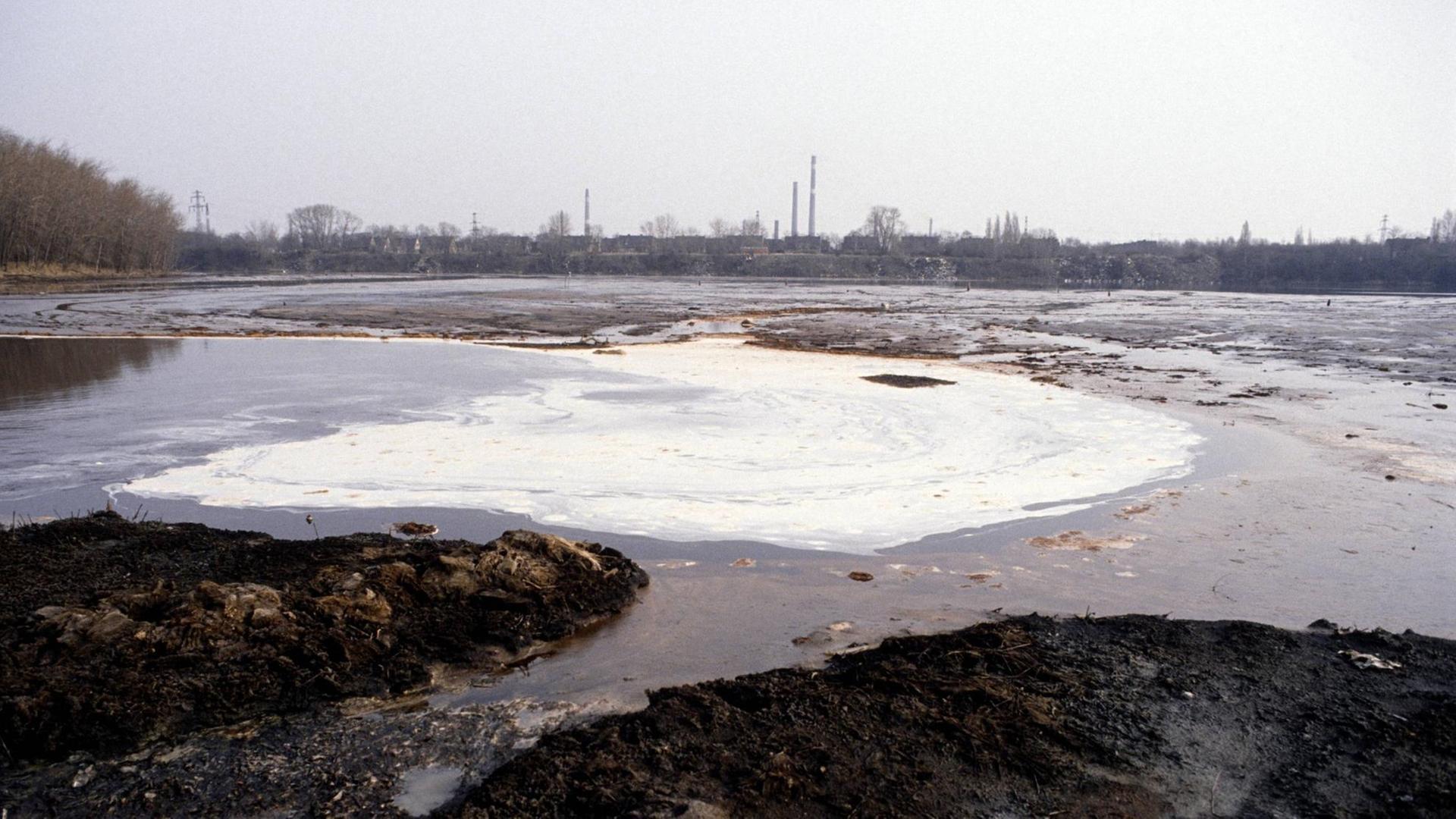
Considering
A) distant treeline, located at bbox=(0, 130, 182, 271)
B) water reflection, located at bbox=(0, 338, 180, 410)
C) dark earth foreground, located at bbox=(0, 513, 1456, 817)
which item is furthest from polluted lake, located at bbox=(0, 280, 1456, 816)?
distant treeline, located at bbox=(0, 130, 182, 271)

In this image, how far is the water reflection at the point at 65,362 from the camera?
12.9 metres

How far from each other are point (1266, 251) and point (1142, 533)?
109 m

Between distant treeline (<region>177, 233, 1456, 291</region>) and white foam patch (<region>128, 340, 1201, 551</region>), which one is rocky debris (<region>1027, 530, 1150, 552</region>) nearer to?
white foam patch (<region>128, 340, 1201, 551</region>)

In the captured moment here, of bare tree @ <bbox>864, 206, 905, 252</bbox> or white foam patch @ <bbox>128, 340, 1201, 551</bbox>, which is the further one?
bare tree @ <bbox>864, 206, 905, 252</bbox>

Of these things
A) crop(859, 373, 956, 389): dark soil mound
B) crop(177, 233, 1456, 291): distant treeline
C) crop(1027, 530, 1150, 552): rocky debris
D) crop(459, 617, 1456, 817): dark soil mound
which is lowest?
crop(1027, 530, 1150, 552): rocky debris

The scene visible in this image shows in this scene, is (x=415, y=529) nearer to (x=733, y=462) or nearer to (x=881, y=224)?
(x=733, y=462)

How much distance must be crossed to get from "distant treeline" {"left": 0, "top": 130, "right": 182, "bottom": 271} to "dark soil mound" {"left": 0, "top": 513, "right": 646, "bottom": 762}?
2344 inches

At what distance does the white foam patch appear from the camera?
7.29 meters

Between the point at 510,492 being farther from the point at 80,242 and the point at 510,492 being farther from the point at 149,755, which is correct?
the point at 80,242

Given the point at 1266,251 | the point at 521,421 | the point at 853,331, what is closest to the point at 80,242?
the point at 853,331

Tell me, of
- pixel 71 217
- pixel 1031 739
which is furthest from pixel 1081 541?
pixel 71 217

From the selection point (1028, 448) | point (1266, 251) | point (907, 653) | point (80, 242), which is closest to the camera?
point (907, 653)

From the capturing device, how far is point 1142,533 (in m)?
6.90

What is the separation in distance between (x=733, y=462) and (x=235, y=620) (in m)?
5.06
